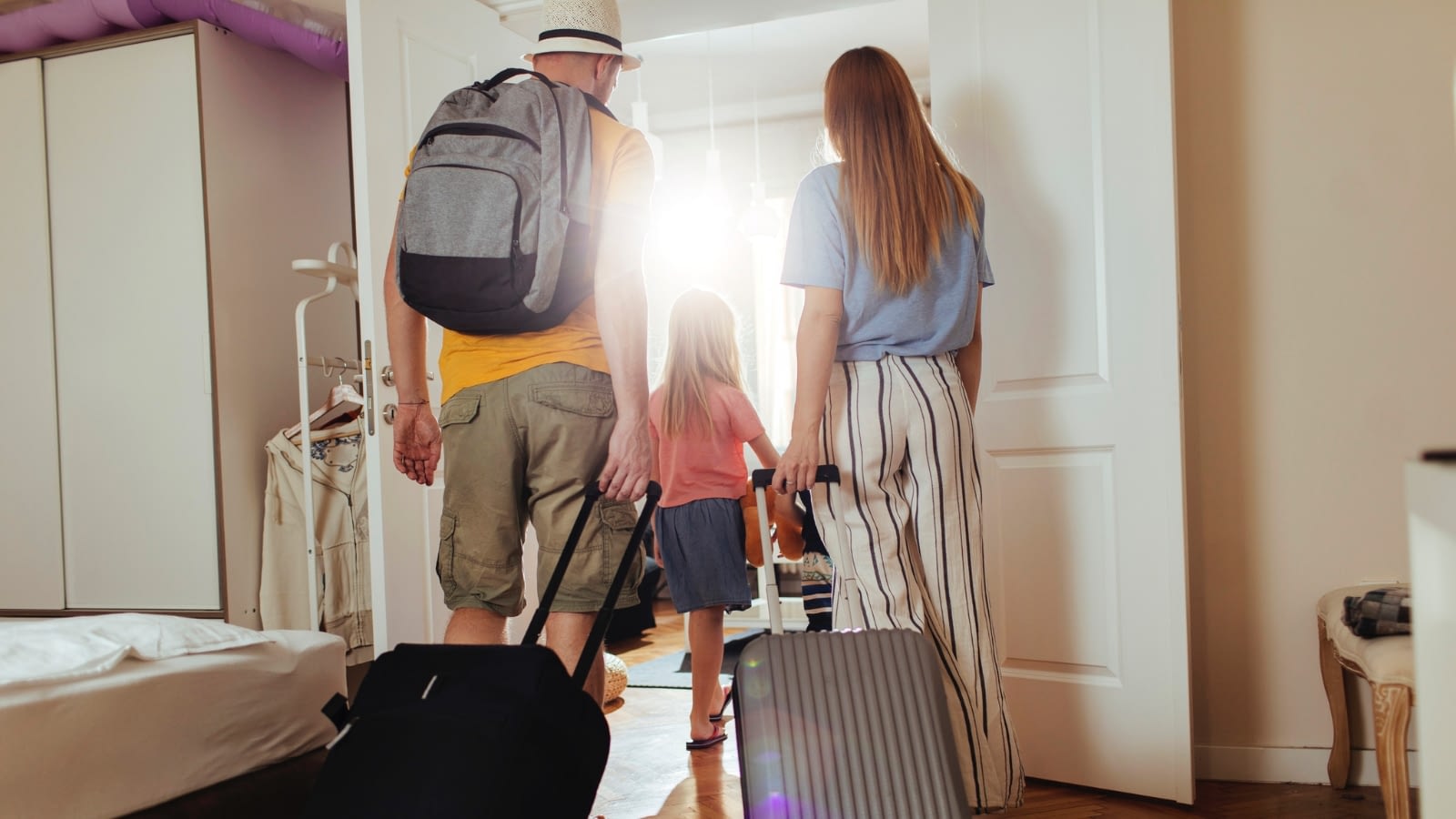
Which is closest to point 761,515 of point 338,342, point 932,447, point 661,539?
point 932,447

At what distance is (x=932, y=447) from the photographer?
1655mm

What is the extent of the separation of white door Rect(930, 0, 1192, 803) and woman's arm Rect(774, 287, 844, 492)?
0.74 m

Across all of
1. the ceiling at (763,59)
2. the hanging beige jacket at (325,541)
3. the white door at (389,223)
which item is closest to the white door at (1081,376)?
the white door at (389,223)

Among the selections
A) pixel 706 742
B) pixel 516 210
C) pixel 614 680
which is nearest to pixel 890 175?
pixel 516 210

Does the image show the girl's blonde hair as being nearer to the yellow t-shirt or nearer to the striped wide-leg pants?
the striped wide-leg pants

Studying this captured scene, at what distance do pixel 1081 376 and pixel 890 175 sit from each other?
768 millimetres

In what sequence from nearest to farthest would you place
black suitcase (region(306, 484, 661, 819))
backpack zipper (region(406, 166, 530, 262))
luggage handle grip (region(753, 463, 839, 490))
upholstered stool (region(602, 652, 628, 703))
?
1. black suitcase (region(306, 484, 661, 819))
2. backpack zipper (region(406, 166, 530, 262))
3. luggage handle grip (region(753, 463, 839, 490))
4. upholstered stool (region(602, 652, 628, 703))

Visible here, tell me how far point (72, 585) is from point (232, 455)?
0.74 metres

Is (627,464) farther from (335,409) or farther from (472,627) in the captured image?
(335,409)

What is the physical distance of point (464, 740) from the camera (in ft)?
3.56

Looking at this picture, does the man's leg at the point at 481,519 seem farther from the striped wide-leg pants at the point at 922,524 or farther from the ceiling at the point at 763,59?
the ceiling at the point at 763,59

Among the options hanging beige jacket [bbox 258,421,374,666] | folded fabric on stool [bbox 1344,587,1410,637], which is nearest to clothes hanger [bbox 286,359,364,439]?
hanging beige jacket [bbox 258,421,374,666]

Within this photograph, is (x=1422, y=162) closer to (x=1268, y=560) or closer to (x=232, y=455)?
(x=1268, y=560)

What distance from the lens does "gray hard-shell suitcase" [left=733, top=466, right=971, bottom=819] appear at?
4.04ft
